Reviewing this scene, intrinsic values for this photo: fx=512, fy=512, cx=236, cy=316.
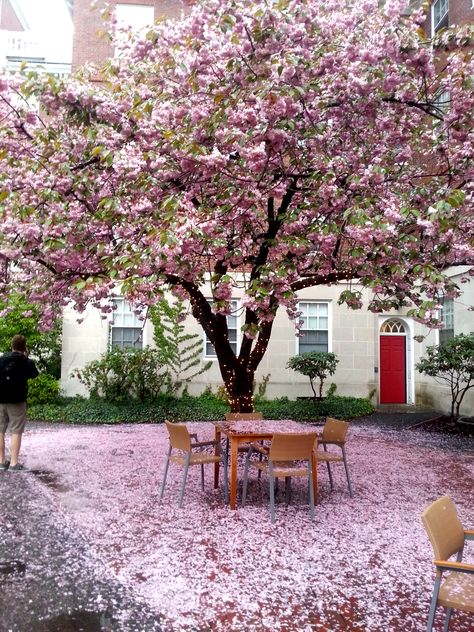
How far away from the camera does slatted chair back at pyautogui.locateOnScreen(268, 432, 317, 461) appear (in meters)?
5.59

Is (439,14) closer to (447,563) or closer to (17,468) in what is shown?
(17,468)

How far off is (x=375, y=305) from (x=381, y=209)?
2.62 metres

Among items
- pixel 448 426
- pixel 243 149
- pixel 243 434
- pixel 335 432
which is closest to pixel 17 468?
pixel 243 434

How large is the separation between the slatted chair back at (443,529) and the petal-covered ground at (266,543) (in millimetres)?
697

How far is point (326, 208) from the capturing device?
23.4 ft

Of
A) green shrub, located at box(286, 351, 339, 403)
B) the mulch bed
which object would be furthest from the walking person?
the mulch bed

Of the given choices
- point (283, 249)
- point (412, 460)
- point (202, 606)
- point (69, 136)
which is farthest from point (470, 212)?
point (202, 606)

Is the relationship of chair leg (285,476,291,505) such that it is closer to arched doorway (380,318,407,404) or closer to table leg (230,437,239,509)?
table leg (230,437,239,509)

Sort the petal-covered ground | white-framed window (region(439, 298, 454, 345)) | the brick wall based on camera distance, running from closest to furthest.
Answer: the petal-covered ground → white-framed window (region(439, 298, 454, 345)) → the brick wall

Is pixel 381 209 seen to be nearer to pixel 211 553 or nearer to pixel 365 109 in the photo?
pixel 365 109

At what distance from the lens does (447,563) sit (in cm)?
266

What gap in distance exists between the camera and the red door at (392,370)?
1627cm

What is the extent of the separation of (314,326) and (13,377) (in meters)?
10.5

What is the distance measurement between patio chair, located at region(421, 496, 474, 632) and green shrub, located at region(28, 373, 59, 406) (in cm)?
1302
